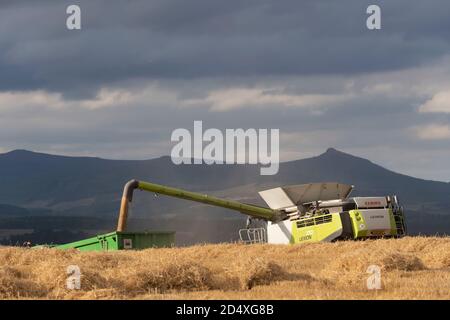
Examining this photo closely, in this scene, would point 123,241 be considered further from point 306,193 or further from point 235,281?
point 235,281

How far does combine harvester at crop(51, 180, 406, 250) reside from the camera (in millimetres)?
32375

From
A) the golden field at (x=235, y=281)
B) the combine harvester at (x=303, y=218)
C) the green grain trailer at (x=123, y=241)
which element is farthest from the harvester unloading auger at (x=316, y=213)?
the golden field at (x=235, y=281)

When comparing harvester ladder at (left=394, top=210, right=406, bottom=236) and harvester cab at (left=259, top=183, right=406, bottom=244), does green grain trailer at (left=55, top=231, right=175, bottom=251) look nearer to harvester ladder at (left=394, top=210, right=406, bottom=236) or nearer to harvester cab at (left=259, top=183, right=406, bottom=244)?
harvester cab at (left=259, top=183, right=406, bottom=244)

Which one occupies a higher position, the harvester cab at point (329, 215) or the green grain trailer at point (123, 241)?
the harvester cab at point (329, 215)

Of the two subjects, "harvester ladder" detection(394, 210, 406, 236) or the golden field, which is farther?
"harvester ladder" detection(394, 210, 406, 236)

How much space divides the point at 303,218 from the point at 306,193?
4.29 feet

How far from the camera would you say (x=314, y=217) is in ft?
109

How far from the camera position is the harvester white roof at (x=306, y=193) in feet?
113

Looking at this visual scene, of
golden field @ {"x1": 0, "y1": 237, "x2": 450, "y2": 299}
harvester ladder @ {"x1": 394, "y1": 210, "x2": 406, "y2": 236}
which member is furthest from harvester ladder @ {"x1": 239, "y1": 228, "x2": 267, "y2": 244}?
golden field @ {"x1": 0, "y1": 237, "x2": 450, "y2": 299}

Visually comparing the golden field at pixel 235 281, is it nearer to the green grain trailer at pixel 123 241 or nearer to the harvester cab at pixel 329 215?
the harvester cab at pixel 329 215

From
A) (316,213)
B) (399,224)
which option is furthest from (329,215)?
(399,224)

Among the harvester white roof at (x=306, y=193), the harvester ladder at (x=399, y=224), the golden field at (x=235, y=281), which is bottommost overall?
the golden field at (x=235, y=281)
